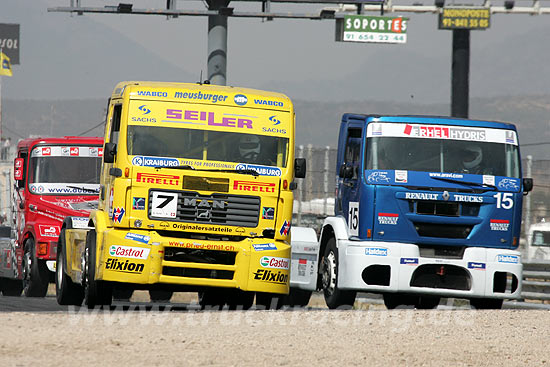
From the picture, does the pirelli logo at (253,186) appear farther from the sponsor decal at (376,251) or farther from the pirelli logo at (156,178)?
the sponsor decal at (376,251)

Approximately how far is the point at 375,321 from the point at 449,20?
48169mm

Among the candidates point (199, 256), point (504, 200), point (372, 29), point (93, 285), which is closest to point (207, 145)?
point (199, 256)

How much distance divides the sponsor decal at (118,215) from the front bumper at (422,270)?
10.00 feet

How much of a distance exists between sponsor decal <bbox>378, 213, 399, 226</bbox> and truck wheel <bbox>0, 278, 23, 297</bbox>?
32.3 feet

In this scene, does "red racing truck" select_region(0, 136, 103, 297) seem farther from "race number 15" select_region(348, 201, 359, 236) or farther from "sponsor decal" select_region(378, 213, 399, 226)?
"sponsor decal" select_region(378, 213, 399, 226)

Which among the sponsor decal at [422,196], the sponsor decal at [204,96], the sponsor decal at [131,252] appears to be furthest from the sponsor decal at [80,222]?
the sponsor decal at [422,196]

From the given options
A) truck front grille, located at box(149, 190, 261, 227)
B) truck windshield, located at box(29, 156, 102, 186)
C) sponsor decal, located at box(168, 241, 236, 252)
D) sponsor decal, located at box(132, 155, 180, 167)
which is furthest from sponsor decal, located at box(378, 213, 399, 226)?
truck windshield, located at box(29, 156, 102, 186)

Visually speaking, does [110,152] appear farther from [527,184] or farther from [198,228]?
[527,184]

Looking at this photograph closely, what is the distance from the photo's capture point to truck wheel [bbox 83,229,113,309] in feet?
44.7

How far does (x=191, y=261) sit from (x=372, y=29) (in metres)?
17.9

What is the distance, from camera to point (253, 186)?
A: 1327cm

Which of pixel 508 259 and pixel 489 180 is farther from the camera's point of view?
pixel 508 259

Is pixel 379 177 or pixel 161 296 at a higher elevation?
pixel 379 177

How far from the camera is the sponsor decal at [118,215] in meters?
13.1
